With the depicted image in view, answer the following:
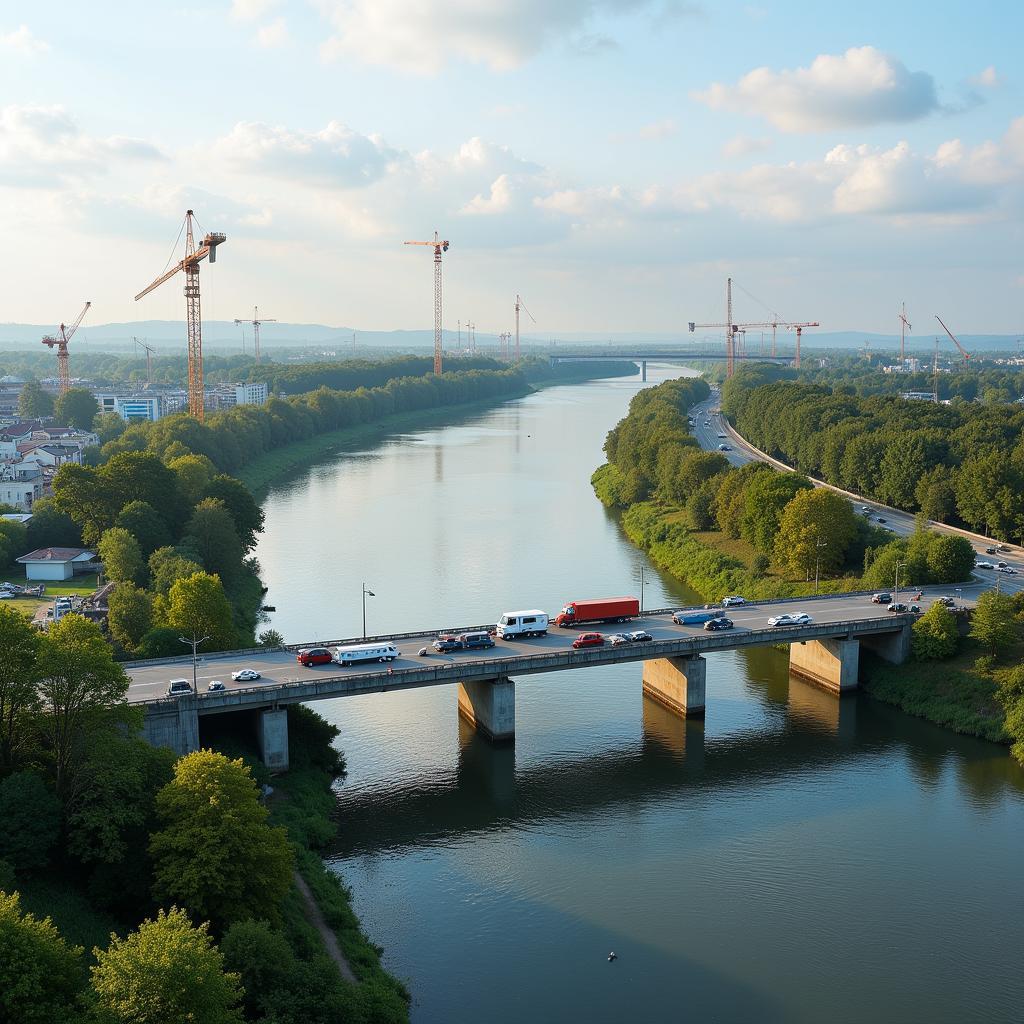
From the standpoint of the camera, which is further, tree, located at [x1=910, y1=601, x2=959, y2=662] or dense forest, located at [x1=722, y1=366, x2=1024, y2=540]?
dense forest, located at [x1=722, y1=366, x2=1024, y2=540]

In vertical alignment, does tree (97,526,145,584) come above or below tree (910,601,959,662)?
above

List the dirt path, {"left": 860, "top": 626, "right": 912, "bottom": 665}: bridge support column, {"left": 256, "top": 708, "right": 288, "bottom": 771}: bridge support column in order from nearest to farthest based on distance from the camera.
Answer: the dirt path < {"left": 256, "top": 708, "right": 288, "bottom": 771}: bridge support column < {"left": 860, "top": 626, "right": 912, "bottom": 665}: bridge support column

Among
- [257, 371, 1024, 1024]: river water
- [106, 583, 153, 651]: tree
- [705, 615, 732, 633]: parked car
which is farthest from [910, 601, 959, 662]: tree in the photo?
[106, 583, 153, 651]: tree

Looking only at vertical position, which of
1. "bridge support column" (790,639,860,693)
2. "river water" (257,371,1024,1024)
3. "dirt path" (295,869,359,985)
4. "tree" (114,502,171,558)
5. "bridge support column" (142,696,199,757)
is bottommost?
"river water" (257,371,1024,1024)

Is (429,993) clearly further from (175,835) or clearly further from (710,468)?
(710,468)

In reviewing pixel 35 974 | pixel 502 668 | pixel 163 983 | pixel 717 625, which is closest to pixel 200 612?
pixel 502 668

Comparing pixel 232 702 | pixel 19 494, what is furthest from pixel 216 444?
pixel 232 702

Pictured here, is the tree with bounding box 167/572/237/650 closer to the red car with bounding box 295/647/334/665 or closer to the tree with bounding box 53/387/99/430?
the red car with bounding box 295/647/334/665
